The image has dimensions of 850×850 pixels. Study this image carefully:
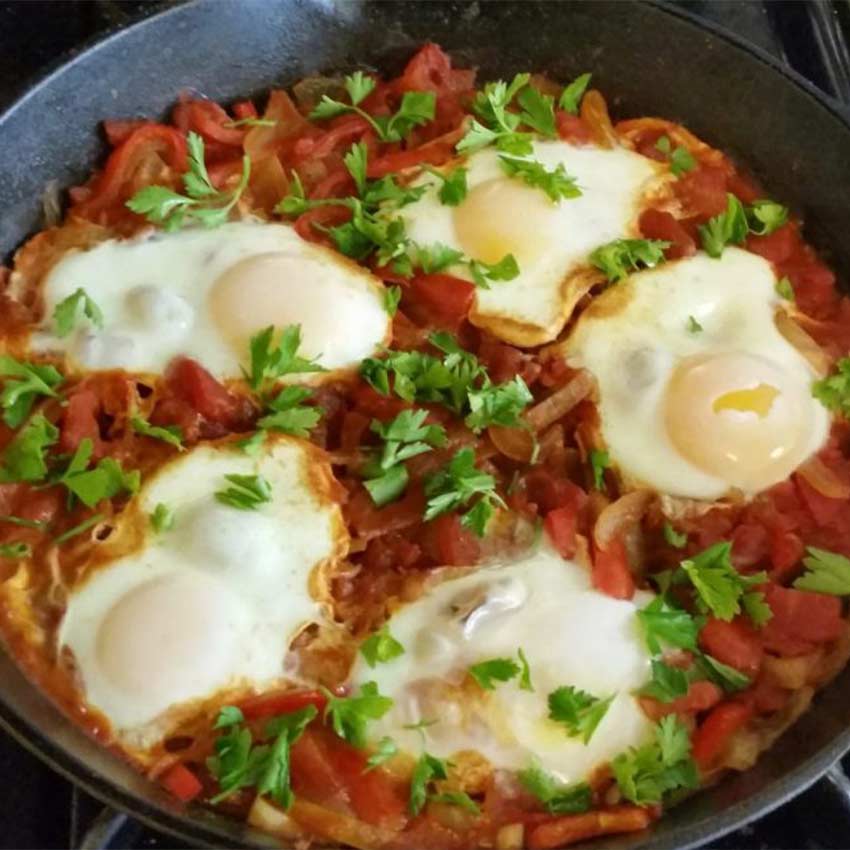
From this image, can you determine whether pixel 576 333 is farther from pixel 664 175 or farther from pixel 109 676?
pixel 109 676

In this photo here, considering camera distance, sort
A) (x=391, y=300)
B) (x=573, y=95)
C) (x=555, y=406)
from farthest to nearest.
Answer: (x=573, y=95)
(x=391, y=300)
(x=555, y=406)

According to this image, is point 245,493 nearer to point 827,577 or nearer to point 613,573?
point 613,573

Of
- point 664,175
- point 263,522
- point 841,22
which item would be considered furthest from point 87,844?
point 841,22

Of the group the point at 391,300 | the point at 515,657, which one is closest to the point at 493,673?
the point at 515,657

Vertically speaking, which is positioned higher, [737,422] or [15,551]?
[15,551]

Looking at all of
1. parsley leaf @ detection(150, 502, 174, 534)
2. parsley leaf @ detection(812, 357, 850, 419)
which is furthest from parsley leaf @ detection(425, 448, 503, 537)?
parsley leaf @ detection(812, 357, 850, 419)
